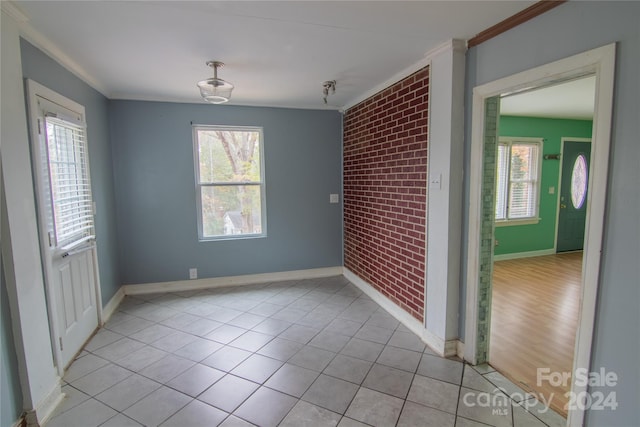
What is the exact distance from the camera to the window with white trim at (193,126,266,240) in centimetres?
402

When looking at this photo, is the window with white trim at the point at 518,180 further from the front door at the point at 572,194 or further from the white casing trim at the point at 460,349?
the white casing trim at the point at 460,349

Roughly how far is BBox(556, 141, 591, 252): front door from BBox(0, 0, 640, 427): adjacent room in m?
1.82

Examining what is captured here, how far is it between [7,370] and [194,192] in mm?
2548

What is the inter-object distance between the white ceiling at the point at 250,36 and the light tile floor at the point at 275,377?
232 centimetres

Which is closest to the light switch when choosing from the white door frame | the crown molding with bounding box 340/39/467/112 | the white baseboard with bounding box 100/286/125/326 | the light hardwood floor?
the white door frame

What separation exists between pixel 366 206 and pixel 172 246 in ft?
8.02

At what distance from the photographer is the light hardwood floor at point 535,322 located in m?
2.31

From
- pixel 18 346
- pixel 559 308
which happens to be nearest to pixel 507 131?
pixel 559 308

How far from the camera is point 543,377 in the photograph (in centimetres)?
A: 223

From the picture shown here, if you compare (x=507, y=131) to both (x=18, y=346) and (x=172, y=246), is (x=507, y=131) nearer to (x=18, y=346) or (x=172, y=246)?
(x=172, y=246)

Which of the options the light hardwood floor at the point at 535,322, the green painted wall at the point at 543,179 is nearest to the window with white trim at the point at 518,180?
the green painted wall at the point at 543,179

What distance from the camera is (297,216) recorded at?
4383mm

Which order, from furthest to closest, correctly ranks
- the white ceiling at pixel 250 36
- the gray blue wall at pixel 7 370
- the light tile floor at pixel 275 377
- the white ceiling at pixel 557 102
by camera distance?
1. the white ceiling at pixel 557 102
2. the light tile floor at pixel 275 377
3. the white ceiling at pixel 250 36
4. the gray blue wall at pixel 7 370

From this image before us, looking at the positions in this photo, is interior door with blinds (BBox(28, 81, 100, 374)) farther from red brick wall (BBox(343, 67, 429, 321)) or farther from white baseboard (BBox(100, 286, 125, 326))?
red brick wall (BBox(343, 67, 429, 321))
